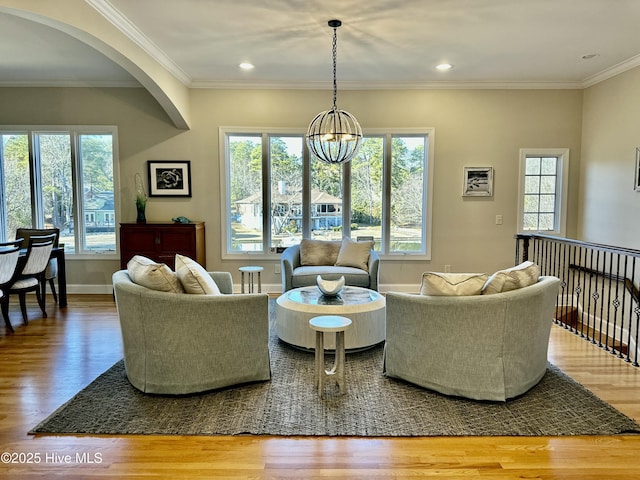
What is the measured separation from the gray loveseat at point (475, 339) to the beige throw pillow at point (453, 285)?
5 centimetres

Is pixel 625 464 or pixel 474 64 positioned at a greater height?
pixel 474 64

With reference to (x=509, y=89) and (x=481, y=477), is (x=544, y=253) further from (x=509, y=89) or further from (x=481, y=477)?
(x=481, y=477)

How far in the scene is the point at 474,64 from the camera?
4.96 meters

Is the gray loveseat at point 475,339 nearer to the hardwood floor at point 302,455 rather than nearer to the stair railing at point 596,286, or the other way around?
the hardwood floor at point 302,455

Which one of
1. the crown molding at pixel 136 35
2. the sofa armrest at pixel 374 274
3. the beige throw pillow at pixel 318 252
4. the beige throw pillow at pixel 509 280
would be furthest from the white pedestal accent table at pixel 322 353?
the crown molding at pixel 136 35

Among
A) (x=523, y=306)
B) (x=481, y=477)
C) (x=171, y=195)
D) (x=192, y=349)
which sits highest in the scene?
(x=171, y=195)

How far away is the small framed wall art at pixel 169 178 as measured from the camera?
19.2ft

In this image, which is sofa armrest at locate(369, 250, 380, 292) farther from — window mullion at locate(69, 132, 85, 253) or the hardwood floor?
window mullion at locate(69, 132, 85, 253)

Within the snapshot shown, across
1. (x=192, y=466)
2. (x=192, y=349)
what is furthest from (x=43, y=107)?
(x=192, y=466)

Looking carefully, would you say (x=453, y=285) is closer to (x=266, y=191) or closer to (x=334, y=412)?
(x=334, y=412)

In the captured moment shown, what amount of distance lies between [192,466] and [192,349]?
0.81 meters

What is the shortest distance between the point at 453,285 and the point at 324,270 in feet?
8.09

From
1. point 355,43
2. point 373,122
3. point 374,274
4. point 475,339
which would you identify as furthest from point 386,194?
point 475,339

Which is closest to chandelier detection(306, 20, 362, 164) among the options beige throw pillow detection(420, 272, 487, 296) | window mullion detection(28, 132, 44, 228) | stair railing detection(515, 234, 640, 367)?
beige throw pillow detection(420, 272, 487, 296)
